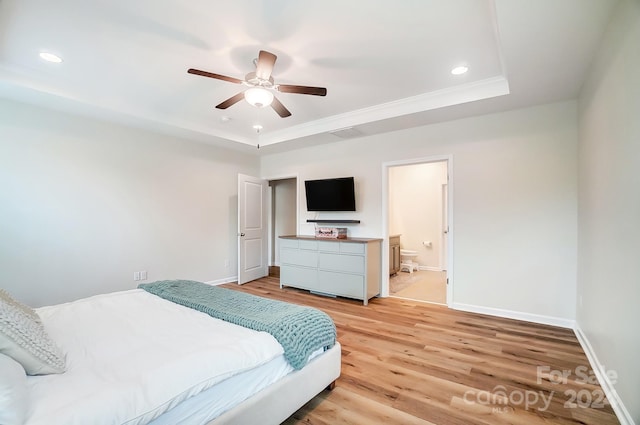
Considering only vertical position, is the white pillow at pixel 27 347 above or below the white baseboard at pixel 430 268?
above

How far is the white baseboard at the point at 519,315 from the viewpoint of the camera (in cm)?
319

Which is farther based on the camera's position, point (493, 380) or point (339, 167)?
point (339, 167)

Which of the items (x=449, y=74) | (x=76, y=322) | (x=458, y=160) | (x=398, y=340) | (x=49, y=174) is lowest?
(x=398, y=340)

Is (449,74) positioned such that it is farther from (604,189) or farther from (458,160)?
(604,189)

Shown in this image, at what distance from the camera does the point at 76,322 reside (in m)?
1.84

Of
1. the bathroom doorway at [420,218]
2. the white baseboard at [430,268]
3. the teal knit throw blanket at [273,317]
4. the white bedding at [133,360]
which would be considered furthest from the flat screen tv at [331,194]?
the white bedding at [133,360]

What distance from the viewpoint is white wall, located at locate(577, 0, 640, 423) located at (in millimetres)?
1579

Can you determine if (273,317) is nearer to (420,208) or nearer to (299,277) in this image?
(299,277)

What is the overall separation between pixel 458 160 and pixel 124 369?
3949 mm

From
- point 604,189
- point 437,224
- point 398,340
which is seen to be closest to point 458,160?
point 604,189

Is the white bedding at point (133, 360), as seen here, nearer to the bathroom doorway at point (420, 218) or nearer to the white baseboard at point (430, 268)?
the bathroom doorway at point (420, 218)

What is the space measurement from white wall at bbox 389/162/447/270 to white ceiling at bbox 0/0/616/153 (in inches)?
119

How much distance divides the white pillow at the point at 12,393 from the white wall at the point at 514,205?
3980 mm

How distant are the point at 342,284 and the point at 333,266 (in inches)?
11.6
